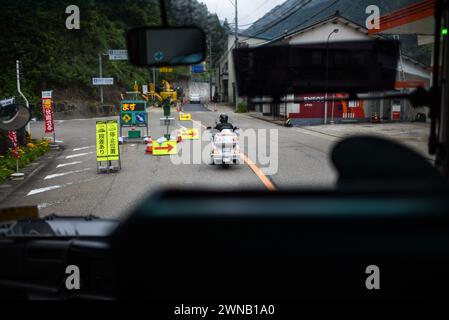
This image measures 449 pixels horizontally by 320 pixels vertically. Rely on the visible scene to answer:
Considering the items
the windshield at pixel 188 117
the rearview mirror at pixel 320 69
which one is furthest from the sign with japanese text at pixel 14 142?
the rearview mirror at pixel 320 69

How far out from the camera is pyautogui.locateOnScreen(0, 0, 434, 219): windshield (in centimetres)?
308

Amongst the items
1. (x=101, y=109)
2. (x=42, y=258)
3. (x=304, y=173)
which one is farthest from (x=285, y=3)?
(x=101, y=109)

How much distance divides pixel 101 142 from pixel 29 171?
2.20 metres

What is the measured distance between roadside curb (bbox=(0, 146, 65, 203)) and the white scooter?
4.72 metres

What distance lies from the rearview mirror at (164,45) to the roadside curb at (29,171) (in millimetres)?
8025

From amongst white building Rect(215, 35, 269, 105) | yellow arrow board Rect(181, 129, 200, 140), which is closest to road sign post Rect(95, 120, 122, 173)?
white building Rect(215, 35, 269, 105)

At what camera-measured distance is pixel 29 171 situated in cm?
1296

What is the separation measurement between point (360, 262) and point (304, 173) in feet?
33.2

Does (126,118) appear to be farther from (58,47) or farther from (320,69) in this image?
(58,47)

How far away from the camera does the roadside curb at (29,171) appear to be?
10.3 m

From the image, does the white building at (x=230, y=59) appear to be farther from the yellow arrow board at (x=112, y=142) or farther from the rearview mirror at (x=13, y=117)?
the yellow arrow board at (x=112, y=142)

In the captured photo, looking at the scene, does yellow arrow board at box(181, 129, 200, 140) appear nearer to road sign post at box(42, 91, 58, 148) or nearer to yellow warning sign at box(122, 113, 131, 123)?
yellow warning sign at box(122, 113, 131, 123)

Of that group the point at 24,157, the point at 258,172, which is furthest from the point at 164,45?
the point at 24,157
